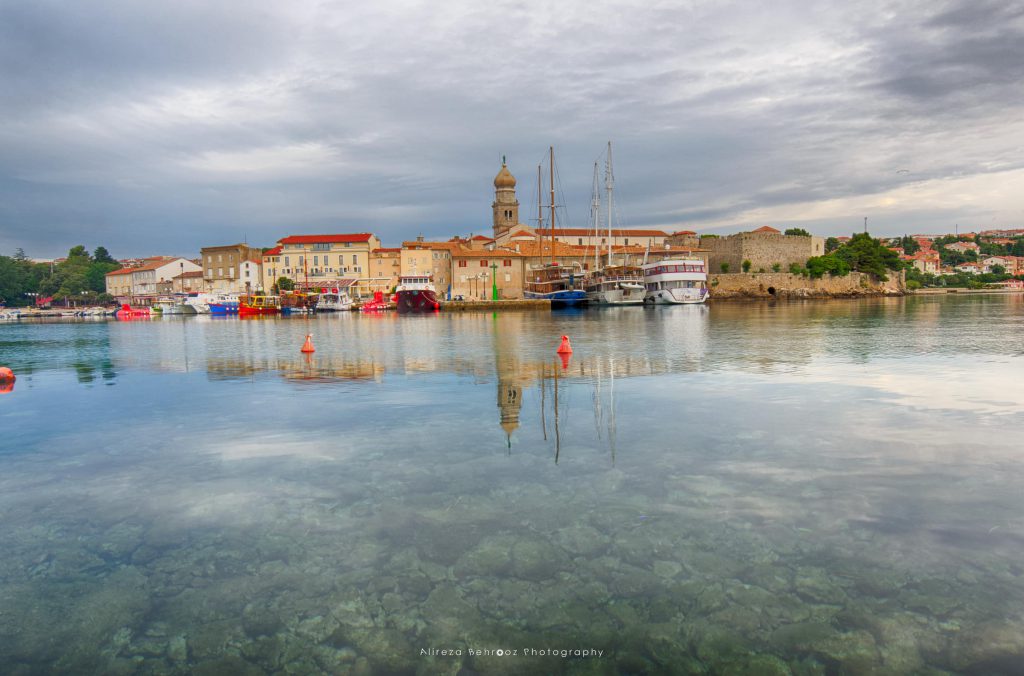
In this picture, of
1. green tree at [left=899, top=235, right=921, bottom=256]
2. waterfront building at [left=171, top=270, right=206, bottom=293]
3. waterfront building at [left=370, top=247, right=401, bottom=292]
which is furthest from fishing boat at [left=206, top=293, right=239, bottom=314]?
green tree at [left=899, top=235, right=921, bottom=256]

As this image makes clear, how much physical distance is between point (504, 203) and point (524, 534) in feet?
280

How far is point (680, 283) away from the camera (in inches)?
2381

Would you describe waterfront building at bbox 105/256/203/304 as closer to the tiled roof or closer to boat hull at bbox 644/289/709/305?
the tiled roof

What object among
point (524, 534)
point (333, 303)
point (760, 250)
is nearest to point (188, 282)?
point (333, 303)

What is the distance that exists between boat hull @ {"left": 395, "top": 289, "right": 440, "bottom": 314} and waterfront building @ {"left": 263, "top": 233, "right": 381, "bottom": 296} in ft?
49.8

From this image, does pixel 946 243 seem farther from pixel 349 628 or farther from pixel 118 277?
pixel 349 628

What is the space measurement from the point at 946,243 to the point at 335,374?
228 m

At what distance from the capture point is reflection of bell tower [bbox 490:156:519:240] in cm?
8725

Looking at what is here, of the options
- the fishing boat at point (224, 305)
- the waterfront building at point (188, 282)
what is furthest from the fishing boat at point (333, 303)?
the waterfront building at point (188, 282)

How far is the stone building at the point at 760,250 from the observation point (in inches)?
3231

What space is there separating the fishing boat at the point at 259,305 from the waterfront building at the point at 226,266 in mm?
13230

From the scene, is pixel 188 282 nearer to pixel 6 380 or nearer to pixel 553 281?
pixel 553 281

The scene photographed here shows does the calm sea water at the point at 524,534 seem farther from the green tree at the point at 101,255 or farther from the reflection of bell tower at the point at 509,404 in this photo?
the green tree at the point at 101,255

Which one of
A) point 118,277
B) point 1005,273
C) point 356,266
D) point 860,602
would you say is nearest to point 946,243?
point 1005,273
